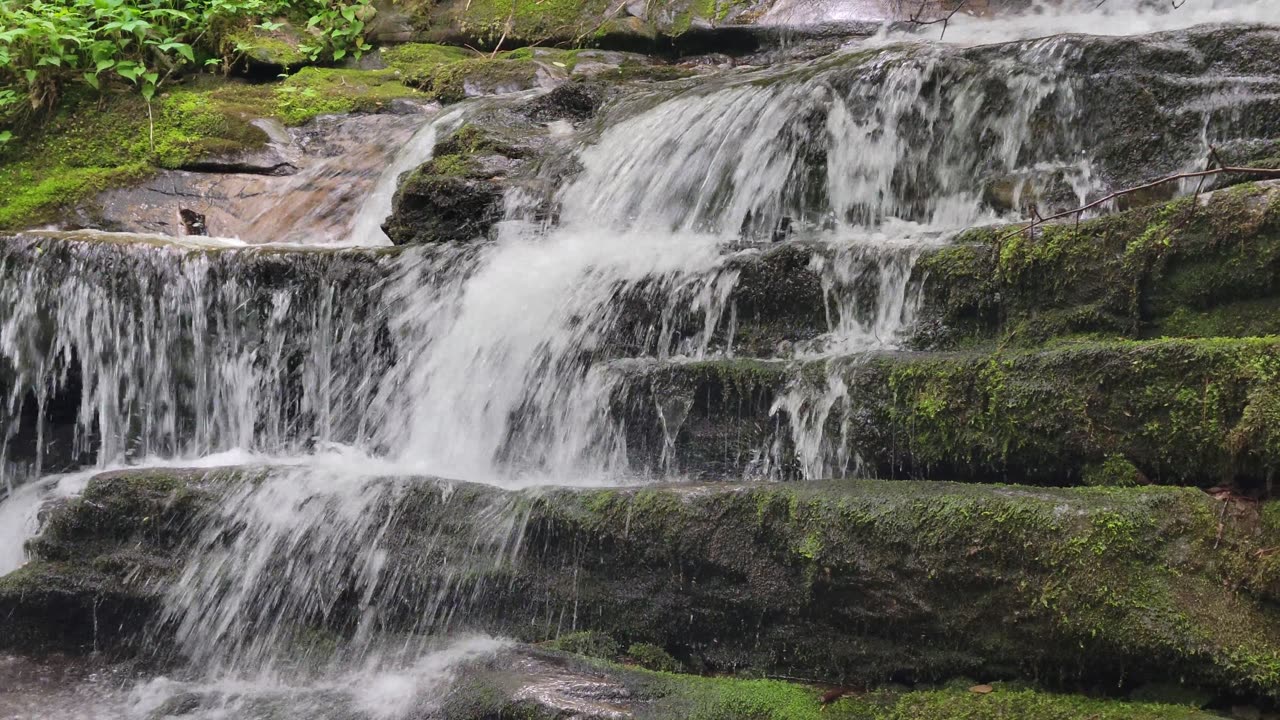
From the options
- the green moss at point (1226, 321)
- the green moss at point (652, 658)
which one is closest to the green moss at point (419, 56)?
the green moss at point (652, 658)

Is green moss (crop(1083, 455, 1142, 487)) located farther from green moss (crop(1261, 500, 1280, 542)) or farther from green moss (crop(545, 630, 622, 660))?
green moss (crop(545, 630, 622, 660))

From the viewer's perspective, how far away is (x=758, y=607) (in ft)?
9.84

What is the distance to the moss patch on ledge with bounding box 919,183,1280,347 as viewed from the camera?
2.97 m

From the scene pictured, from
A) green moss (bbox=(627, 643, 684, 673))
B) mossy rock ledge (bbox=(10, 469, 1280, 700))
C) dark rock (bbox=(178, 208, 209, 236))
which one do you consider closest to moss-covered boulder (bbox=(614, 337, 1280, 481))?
mossy rock ledge (bbox=(10, 469, 1280, 700))

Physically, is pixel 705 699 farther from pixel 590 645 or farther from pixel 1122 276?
pixel 1122 276

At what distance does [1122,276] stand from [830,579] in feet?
4.73

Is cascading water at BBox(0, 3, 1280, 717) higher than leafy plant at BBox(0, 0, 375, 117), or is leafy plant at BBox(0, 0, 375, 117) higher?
leafy plant at BBox(0, 0, 375, 117)

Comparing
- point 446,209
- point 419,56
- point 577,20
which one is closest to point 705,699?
point 446,209

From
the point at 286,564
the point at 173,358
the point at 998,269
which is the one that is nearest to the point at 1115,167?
the point at 998,269

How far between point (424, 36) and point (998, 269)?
7.48 meters

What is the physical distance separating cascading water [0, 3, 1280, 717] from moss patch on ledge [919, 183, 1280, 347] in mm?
217

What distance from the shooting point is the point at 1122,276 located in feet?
10.6

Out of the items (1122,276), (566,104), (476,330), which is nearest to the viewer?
(1122,276)

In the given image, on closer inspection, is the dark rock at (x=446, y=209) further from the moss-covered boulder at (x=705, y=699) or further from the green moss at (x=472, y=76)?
the moss-covered boulder at (x=705, y=699)
